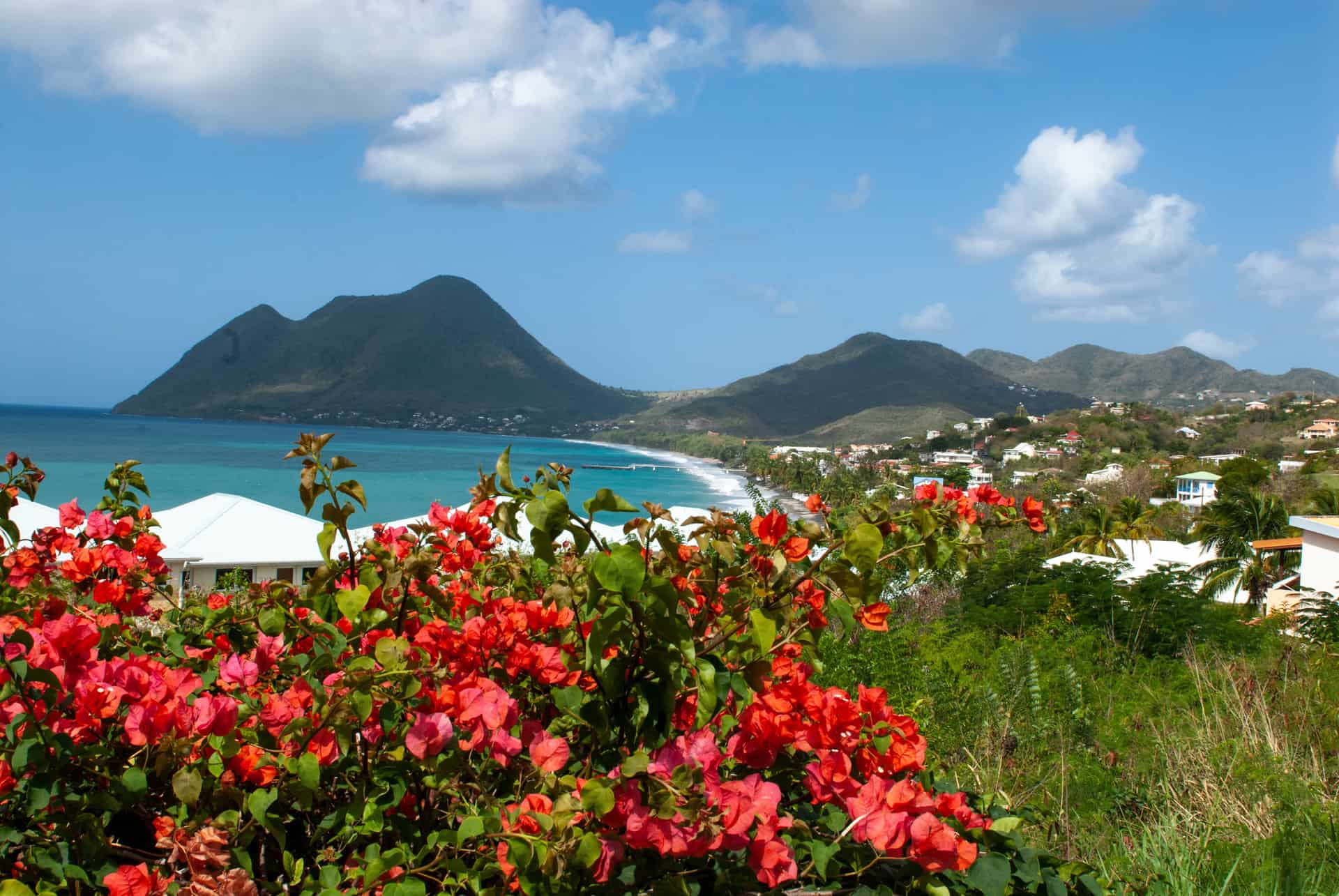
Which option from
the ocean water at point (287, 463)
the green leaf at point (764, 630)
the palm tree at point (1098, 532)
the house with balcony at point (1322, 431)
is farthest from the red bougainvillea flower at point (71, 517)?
the house with balcony at point (1322, 431)

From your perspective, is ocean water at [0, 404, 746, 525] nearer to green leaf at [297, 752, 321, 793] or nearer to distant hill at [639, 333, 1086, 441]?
distant hill at [639, 333, 1086, 441]

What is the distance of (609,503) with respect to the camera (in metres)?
1.06

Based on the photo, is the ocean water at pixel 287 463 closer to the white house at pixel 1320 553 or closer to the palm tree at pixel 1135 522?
the palm tree at pixel 1135 522

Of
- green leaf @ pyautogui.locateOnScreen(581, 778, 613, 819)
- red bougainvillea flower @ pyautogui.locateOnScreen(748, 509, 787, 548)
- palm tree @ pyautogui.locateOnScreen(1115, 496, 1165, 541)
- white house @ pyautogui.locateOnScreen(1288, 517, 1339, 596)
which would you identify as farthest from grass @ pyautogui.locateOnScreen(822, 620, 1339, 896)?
palm tree @ pyautogui.locateOnScreen(1115, 496, 1165, 541)

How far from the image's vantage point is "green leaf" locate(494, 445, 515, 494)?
1.16 metres

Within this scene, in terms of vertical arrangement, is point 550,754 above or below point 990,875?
above

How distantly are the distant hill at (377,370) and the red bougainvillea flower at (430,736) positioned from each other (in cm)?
14963

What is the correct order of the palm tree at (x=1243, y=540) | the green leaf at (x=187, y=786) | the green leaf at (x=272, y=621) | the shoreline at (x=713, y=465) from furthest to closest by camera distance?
the shoreline at (x=713, y=465) → the palm tree at (x=1243, y=540) → the green leaf at (x=272, y=621) → the green leaf at (x=187, y=786)

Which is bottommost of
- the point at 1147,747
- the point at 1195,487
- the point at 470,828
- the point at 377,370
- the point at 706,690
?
the point at 1195,487

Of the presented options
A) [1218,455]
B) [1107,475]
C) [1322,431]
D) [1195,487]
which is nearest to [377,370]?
[1107,475]

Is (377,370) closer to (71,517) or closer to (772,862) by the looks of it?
(71,517)

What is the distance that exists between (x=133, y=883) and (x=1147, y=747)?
375 cm

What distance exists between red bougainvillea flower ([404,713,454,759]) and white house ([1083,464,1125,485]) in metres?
58.4

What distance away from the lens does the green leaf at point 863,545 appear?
1244 mm
